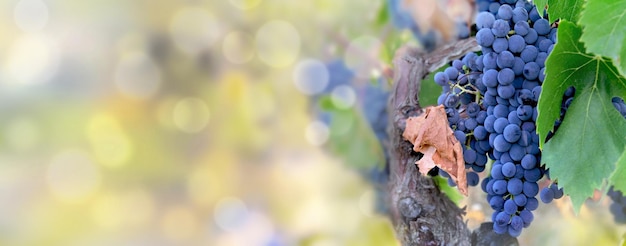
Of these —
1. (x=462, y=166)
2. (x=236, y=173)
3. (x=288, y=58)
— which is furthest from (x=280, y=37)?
(x=462, y=166)

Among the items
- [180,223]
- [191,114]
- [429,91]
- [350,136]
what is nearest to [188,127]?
[191,114]

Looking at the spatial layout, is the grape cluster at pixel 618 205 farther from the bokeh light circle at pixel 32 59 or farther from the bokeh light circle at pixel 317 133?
the bokeh light circle at pixel 32 59

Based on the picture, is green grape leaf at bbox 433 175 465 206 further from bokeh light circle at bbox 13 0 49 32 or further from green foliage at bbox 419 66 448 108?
bokeh light circle at bbox 13 0 49 32

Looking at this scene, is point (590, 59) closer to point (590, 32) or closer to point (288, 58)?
point (590, 32)

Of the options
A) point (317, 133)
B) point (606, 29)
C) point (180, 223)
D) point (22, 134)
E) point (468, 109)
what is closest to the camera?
point (606, 29)

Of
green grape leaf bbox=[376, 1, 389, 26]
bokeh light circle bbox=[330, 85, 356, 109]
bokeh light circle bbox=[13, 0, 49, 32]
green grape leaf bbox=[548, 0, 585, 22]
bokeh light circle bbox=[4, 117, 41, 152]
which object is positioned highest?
green grape leaf bbox=[376, 1, 389, 26]

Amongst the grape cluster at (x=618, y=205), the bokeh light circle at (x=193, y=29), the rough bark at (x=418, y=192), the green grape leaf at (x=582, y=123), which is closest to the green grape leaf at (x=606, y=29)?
the green grape leaf at (x=582, y=123)

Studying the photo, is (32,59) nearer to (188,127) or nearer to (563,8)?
(188,127)

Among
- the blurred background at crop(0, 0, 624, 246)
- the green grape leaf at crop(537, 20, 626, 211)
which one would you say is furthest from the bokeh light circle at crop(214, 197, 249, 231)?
the green grape leaf at crop(537, 20, 626, 211)
